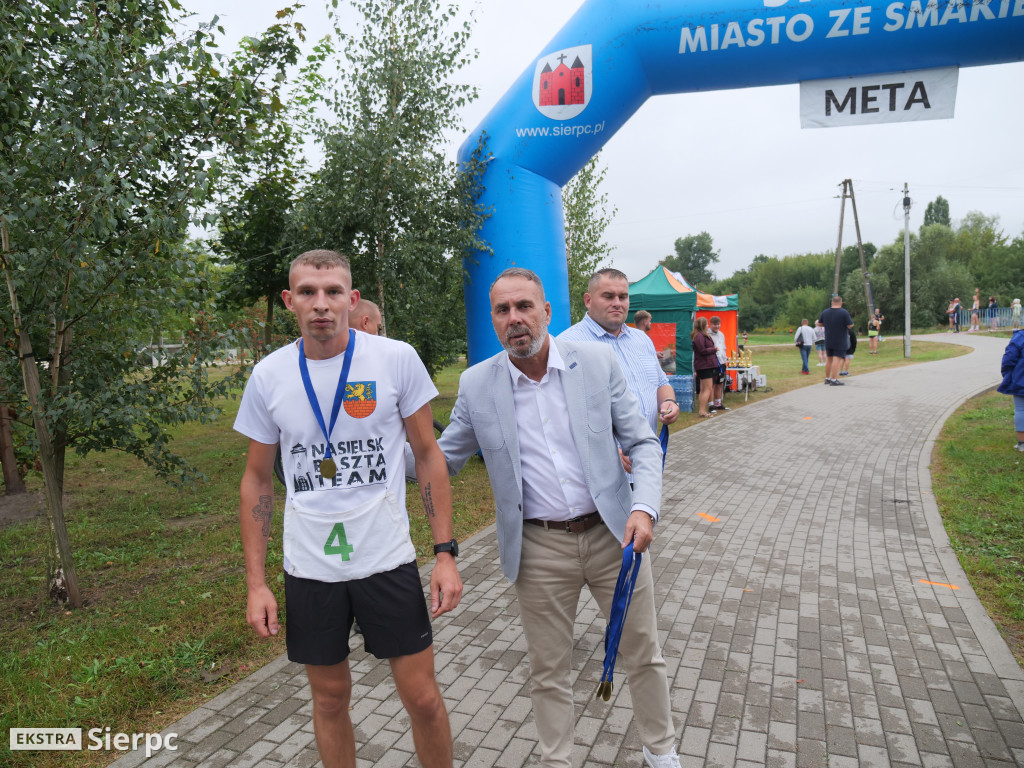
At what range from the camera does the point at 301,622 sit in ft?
7.80

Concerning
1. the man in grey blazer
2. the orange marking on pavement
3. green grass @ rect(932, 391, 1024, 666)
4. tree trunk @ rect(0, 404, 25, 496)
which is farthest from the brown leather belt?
tree trunk @ rect(0, 404, 25, 496)

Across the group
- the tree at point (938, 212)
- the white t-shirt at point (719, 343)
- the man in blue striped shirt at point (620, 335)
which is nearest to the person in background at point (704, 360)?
the white t-shirt at point (719, 343)

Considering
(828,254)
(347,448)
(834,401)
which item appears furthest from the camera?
(828,254)

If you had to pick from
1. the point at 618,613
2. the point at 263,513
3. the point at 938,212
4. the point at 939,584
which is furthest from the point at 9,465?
the point at 938,212

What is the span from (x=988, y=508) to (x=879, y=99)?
431 centimetres

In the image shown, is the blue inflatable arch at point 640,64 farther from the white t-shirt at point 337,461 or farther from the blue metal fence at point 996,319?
the blue metal fence at point 996,319

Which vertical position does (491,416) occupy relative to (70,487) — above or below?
above

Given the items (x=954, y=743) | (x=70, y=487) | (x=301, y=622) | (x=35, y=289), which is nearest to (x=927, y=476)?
(x=954, y=743)

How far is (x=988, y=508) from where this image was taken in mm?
6445

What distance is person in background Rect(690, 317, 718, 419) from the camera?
1298 cm

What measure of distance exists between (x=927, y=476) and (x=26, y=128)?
30.5 ft

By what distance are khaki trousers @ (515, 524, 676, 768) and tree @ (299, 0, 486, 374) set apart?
5.59 meters

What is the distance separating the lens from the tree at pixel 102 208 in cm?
402

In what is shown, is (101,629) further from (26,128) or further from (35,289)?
(26,128)
